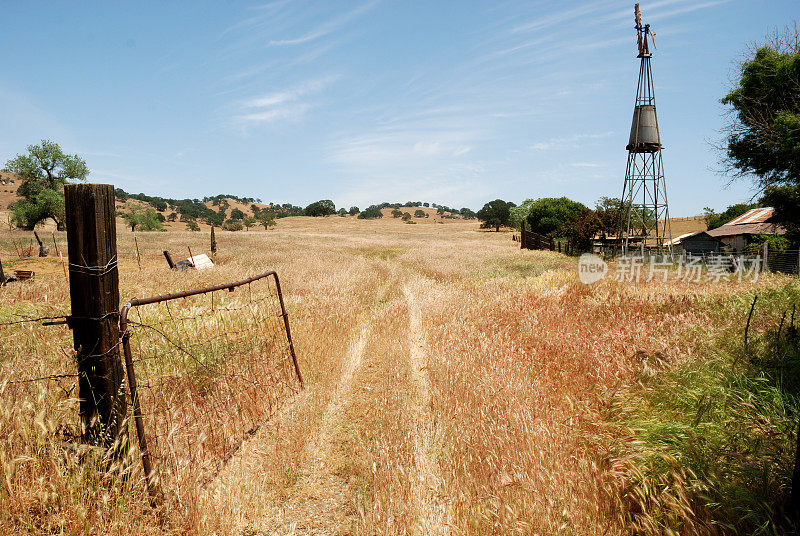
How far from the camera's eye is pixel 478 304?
34.3ft

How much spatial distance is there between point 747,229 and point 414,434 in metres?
49.5

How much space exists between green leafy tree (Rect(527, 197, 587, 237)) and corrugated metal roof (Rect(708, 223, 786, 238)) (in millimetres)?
16430

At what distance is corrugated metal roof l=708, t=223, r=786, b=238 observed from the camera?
117 ft

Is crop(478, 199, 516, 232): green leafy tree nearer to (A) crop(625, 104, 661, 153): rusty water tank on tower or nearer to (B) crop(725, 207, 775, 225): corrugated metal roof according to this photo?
(B) crop(725, 207, 775, 225): corrugated metal roof

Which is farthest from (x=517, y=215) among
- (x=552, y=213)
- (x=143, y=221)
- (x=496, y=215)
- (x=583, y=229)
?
(x=143, y=221)

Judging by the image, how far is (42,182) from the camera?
51.4 m

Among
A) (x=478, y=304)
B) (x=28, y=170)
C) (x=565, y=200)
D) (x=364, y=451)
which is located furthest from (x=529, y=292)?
(x=28, y=170)

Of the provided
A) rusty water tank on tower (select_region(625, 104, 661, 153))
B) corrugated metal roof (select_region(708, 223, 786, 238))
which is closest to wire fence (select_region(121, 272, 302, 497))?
rusty water tank on tower (select_region(625, 104, 661, 153))

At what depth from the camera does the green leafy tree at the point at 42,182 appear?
154 feet

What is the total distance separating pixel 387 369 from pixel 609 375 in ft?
11.2

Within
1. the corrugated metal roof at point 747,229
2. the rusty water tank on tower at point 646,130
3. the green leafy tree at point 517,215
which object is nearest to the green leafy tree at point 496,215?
the green leafy tree at point 517,215

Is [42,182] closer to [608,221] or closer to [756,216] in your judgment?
[608,221]

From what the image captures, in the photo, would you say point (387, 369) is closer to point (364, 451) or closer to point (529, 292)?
point (364, 451)

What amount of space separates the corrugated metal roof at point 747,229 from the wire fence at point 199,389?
42.8m
